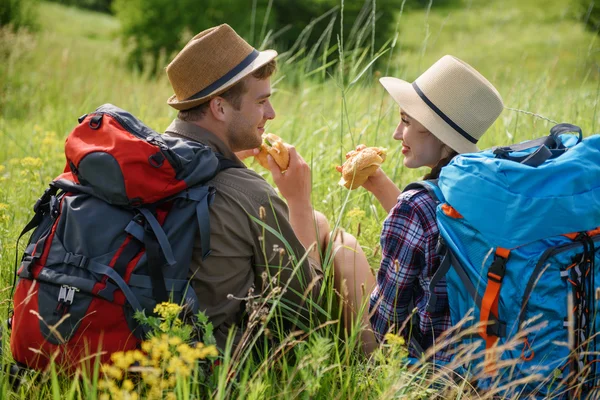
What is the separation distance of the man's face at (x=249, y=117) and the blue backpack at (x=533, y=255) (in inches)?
33.8

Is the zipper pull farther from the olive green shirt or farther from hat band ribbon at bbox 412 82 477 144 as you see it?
hat band ribbon at bbox 412 82 477 144

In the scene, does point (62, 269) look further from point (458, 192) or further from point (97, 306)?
point (458, 192)

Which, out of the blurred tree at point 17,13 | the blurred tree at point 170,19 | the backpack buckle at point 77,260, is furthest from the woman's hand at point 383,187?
the blurred tree at point 170,19

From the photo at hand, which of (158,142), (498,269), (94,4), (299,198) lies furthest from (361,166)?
(94,4)

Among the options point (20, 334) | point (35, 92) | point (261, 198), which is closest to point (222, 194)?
point (261, 198)

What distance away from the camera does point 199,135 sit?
260cm

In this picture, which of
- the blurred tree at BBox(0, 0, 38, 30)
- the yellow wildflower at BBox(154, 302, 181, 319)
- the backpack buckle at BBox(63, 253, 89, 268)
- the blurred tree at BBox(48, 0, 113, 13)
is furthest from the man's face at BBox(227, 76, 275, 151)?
the blurred tree at BBox(48, 0, 113, 13)

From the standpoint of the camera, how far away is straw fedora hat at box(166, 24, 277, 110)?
2609 mm

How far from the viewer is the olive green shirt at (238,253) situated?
2336mm

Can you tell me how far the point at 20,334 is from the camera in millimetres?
2117

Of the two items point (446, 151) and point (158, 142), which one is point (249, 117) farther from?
point (446, 151)

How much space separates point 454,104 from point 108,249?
1.53m

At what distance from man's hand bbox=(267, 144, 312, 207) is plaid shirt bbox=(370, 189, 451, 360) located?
452mm

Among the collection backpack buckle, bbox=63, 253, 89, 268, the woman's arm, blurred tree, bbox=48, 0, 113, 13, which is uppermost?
the woman's arm
